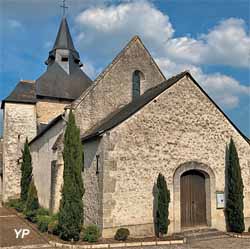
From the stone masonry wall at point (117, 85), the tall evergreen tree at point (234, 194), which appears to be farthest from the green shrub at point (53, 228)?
the tall evergreen tree at point (234, 194)

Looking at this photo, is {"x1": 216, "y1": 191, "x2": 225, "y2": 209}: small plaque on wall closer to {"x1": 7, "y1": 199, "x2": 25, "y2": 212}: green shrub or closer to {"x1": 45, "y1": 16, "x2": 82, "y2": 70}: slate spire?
{"x1": 7, "y1": 199, "x2": 25, "y2": 212}: green shrub

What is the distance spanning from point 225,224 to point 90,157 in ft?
21.8

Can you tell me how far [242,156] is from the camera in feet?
46.9

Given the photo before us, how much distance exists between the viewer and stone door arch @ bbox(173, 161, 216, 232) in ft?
41.0

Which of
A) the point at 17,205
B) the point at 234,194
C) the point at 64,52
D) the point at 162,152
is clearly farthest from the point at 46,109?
the point at 234,194

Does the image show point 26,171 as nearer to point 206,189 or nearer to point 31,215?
point 31,215

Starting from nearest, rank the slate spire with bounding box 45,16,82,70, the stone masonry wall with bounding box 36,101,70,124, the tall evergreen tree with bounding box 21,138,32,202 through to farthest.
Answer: the tall evergreen tree with bounding box 21,138,32,202 → the stone masonry wall with bounding box 36,101,70,124 → the slate spire with bounding box 45,16,82,70

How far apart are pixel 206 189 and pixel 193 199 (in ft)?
2.64

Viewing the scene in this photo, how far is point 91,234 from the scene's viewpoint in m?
11.0

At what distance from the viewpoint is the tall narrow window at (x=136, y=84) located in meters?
17.6

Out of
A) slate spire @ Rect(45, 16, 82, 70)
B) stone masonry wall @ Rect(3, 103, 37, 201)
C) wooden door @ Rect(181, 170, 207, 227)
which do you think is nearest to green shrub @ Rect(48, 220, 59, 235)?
wooden door @ Rect(181, 170, 207, 227)

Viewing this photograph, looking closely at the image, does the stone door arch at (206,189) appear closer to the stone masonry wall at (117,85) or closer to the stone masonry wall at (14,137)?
the stone masonry wall at (117,85)

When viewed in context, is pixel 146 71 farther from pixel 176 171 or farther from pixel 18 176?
pixel 18 176

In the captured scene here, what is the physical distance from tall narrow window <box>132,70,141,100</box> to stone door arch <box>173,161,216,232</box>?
6031 mm
